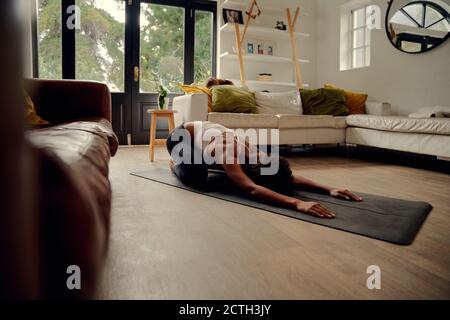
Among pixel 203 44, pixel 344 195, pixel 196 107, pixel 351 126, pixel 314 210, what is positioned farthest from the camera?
pixel 203 44

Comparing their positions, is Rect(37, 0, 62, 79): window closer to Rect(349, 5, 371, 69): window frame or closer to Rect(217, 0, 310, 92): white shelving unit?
Rect(217, 0, 310, 92): white shelving unit

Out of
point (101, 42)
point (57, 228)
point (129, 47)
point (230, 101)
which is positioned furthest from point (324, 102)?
point (57, 228)

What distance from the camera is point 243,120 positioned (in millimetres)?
3771

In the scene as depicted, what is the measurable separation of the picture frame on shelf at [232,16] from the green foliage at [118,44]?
304 mm

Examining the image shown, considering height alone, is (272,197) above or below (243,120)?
below

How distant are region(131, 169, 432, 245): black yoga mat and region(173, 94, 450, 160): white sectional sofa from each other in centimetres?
144

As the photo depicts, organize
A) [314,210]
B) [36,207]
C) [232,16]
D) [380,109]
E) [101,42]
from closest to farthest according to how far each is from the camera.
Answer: [36,207]
[314,210]
[380,109]
[101,42]
[232,16]

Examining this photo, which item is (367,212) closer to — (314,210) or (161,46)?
(314,210)

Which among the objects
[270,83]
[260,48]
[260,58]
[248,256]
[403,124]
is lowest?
[248,256]

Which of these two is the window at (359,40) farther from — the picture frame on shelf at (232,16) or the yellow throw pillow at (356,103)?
the picture frame on shelf at (232,16)

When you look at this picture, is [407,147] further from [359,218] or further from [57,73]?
[57,73]

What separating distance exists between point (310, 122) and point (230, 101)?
99 centimetres
